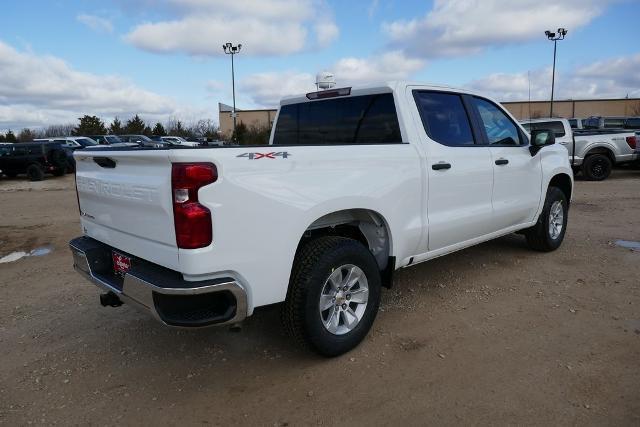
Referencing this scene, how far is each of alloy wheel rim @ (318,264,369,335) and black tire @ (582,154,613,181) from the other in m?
13.7

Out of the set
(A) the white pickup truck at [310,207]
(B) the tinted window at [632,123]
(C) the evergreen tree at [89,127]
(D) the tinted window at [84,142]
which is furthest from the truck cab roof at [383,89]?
(C) the evergreen tree at [89,127]

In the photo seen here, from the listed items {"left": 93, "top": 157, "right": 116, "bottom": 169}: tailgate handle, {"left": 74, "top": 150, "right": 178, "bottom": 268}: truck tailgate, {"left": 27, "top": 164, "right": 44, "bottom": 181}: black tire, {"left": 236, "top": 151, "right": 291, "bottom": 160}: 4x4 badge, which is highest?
{"left": 236, "top": 151, "right": 291, "bottom": 160}: 4x4 badge

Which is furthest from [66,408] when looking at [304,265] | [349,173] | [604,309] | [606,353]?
[604,309]

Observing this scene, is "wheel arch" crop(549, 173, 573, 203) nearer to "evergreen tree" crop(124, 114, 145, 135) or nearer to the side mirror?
the side mirror

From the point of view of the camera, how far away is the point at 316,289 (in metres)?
3.15

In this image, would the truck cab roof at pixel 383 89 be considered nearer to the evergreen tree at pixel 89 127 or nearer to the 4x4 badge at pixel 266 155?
the 4x4 badge at pixel 266 155

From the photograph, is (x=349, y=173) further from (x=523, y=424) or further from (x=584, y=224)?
(x=584, y=224)

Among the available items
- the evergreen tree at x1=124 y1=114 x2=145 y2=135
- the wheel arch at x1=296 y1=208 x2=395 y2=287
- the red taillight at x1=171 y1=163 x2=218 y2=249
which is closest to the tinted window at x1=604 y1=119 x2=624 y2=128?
the wheel arch at x1=296 y1=208 x2=395 y2=287

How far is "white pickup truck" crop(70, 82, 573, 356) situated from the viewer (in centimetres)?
270

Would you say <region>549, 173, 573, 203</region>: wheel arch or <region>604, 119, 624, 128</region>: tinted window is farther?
<region>604, 119, 624, 128</region>: tinted window

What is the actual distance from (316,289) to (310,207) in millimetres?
528

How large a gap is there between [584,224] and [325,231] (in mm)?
5667

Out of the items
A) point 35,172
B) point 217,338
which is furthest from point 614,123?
point 35,172

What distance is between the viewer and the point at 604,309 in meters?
4.16
